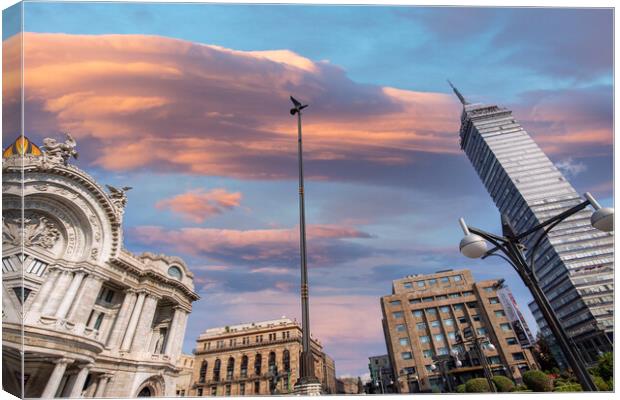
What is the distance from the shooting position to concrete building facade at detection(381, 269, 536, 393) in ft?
164

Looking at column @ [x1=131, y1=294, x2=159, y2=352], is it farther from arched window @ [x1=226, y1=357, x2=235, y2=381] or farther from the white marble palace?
arched window @ [x1=226, y1=357, x2=235, y2=381]

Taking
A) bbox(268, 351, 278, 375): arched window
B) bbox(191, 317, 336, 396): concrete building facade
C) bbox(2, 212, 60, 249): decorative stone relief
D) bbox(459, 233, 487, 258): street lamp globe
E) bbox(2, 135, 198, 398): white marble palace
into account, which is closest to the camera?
bbox(459, 233, 487, 258): street lamp globe

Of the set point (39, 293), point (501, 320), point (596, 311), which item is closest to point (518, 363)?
point (501, 320)

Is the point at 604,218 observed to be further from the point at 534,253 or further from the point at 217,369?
the point at 217,369

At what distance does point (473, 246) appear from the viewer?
6555 millimetres

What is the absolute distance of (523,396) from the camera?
1044cm

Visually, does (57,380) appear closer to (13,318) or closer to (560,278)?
(13,318)

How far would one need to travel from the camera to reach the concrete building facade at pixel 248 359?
5791cm

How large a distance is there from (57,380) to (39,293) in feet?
21.5

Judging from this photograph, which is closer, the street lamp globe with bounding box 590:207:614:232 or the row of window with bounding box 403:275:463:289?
the street lamp globe with bounding box 590:207:614:232

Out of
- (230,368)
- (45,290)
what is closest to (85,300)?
(45,290)

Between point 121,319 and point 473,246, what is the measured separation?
28.9 meters

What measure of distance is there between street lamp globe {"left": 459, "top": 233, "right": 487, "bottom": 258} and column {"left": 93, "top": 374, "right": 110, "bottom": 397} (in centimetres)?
2722

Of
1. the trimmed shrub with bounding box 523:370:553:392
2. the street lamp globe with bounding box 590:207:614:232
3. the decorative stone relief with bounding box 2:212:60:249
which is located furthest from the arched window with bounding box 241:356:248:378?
the street lamp globe with bounding box 590:207:614:232
